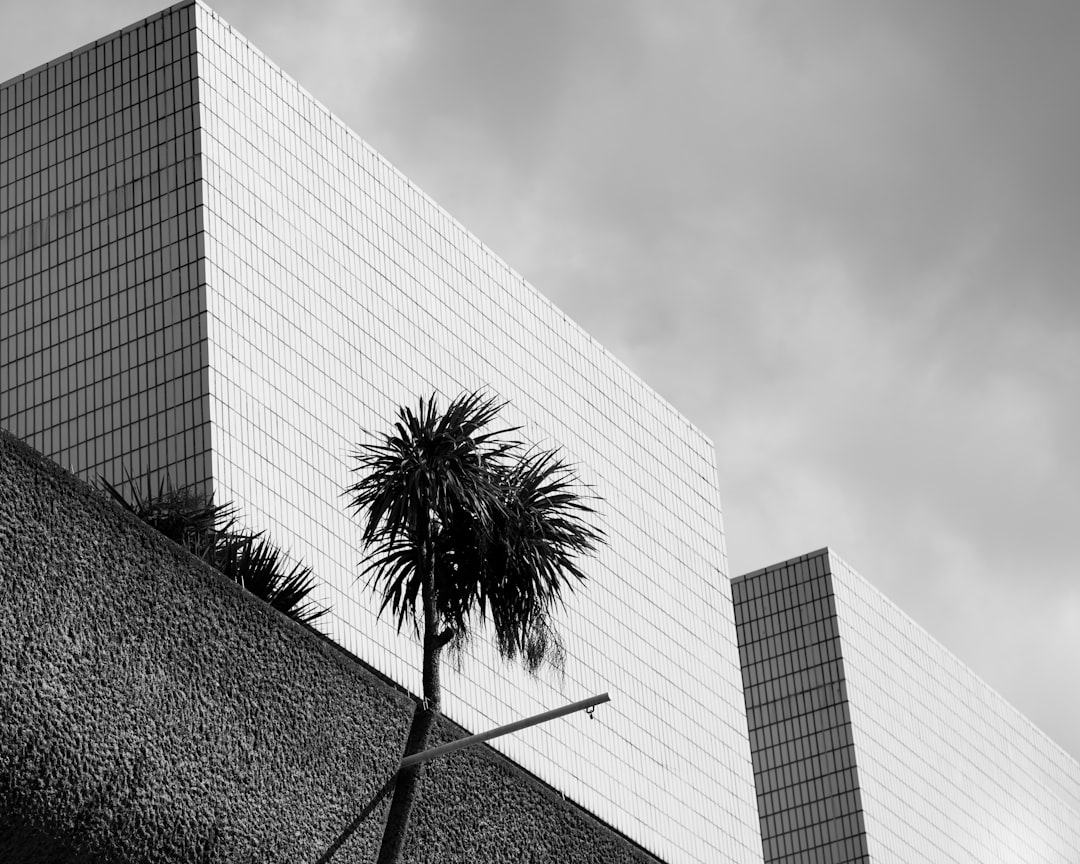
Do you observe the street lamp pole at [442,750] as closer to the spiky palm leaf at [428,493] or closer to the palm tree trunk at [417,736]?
the palm tree trunk at [417,736]

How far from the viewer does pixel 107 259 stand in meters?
60.7

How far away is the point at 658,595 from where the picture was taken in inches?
3137

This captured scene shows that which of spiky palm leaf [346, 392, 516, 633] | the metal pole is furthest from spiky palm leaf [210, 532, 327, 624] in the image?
the metal pole

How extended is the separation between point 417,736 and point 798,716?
66663mm

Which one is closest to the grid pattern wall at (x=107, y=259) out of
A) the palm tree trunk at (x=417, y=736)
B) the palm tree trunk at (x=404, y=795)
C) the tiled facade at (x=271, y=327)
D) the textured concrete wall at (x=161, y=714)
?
the tiled facade at (x=271, y=327)

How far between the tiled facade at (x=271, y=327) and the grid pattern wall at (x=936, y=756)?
764 inches

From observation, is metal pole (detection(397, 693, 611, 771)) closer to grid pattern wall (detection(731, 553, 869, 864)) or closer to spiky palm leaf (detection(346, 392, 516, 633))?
spiky palm leaf (detection(346, 392, 516, 633))

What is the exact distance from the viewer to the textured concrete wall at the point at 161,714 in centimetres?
2359

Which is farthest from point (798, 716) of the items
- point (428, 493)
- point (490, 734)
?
point (490, 734)

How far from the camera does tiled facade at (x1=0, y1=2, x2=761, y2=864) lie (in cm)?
5784

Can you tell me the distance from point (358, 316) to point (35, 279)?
9.78 meters

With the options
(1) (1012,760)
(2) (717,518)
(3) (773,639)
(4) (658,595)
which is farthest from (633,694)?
(1) (1012,760)

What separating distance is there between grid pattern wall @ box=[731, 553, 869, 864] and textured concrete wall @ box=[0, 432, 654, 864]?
62.3 meters

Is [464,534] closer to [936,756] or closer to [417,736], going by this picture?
[417,736]
